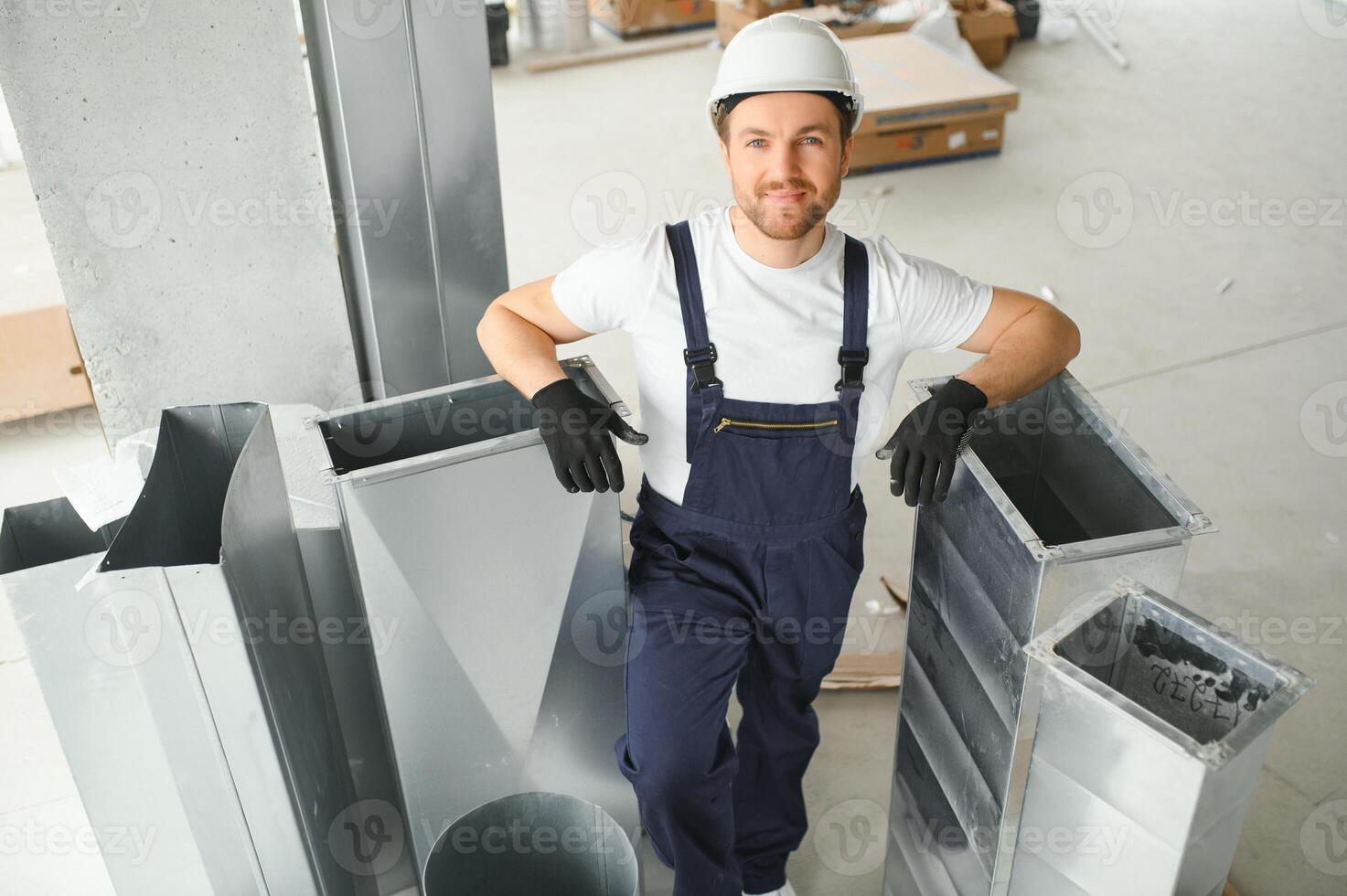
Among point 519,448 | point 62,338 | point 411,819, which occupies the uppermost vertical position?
point 519,448

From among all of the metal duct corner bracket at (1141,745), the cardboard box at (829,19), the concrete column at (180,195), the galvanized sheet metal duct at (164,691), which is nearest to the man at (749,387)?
the metal duct corner bracket at (1141,745)

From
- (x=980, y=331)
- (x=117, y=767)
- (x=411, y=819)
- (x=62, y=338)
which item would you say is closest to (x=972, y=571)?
(x=980, y=331)

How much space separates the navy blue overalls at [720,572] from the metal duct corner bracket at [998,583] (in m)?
0.17

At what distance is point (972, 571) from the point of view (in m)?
1.84

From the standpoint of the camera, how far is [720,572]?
6.56 ft

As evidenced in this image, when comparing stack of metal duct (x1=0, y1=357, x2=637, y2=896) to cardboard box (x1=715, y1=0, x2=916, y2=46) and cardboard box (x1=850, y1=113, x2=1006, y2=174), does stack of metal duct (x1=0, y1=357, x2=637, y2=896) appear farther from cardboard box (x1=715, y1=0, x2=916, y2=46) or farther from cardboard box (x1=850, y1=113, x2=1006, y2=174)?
cardboard box (x1=715, y1=0, x2=916, y2=46)

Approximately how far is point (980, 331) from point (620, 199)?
3594 mm

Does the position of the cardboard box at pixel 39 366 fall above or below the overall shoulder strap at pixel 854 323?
below

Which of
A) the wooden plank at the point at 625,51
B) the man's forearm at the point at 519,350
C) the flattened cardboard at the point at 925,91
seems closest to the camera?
the man's forearm at the point at 519,350

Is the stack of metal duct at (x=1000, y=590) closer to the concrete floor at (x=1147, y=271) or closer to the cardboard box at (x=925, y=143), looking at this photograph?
the concrete floor at (x=1147, y=271)

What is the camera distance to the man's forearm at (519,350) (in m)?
1.98

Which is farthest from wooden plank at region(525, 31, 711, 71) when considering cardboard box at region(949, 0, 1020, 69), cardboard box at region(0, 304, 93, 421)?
cardboard box at region(0, 304, 93, 421)

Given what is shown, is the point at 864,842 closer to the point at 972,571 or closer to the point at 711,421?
the point at 972,571

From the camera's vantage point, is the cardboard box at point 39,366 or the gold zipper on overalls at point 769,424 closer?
the gold zipper on overalls at point 769,424
